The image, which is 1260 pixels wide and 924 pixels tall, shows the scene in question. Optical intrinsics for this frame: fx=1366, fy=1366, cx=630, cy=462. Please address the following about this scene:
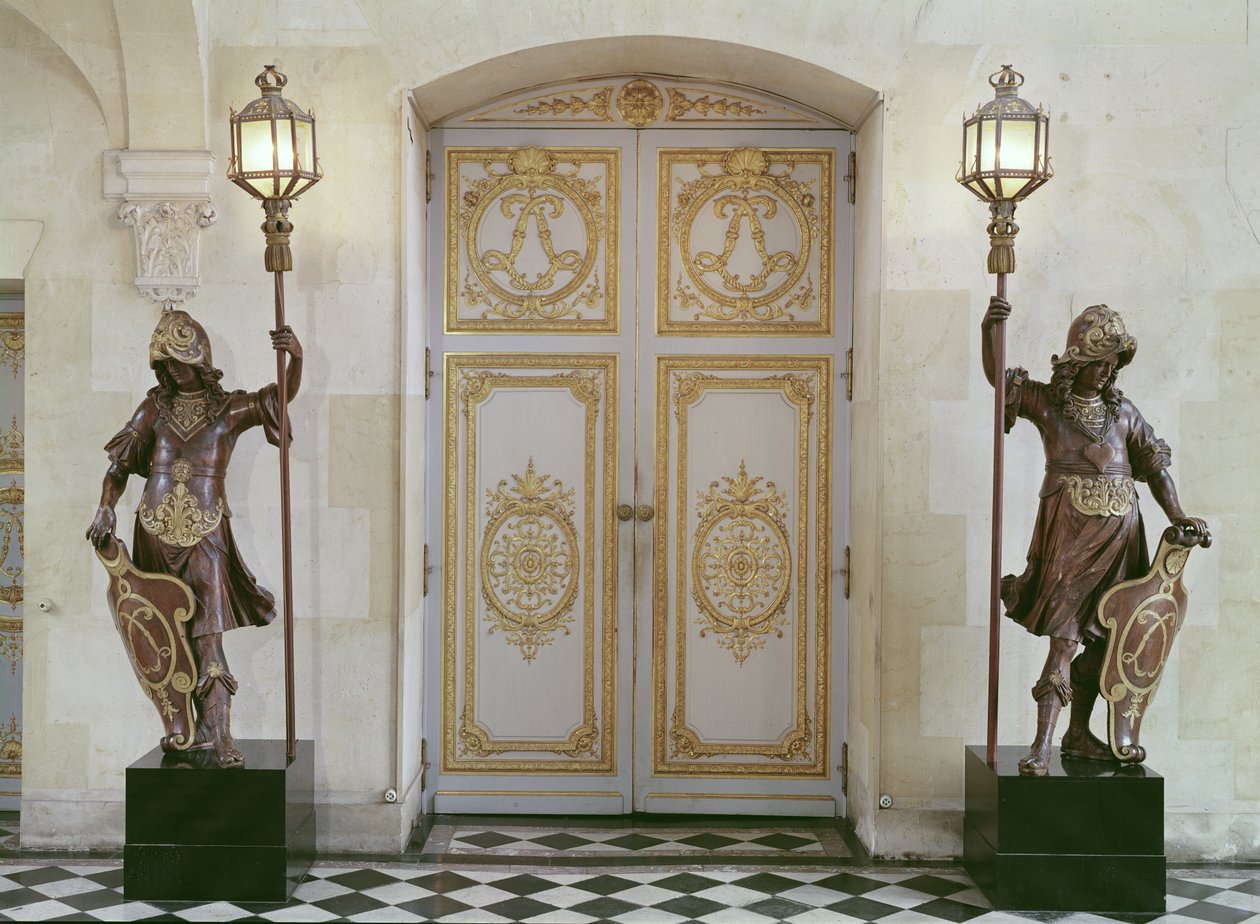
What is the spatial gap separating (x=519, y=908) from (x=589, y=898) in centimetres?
26

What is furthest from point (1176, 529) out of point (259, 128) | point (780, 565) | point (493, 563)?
point (259, 128)

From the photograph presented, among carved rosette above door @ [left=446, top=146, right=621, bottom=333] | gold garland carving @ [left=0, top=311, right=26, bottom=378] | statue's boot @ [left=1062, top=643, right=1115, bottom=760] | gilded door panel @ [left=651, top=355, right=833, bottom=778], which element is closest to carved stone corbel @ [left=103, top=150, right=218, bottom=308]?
gold garland carving @ [left=0, top=311, right=26, bottom=378]

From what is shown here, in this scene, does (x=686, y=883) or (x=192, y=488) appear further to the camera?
(x=686, y=883)

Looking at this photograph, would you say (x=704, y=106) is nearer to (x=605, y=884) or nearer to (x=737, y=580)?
(x=737, y=580)

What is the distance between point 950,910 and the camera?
466 centimetres

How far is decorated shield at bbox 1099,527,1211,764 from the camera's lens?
4660mm

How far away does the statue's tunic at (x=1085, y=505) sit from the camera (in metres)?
4.67

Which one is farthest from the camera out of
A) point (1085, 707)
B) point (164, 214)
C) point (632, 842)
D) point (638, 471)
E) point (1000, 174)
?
point (638, 471)

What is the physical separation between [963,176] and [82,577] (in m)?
3.63

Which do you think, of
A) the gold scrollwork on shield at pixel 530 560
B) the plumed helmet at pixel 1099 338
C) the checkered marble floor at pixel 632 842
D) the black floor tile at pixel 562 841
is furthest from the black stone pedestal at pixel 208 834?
the plumed helmet at pixel 1099 338

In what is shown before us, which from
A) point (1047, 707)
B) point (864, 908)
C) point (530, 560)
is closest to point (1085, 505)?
point (1047, 707)

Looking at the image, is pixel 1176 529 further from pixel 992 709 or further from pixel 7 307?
pixel 7 307

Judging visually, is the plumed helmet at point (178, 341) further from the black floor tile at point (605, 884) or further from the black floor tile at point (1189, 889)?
the black floor tile at point (1189, 889)

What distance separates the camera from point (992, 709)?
4.69m
